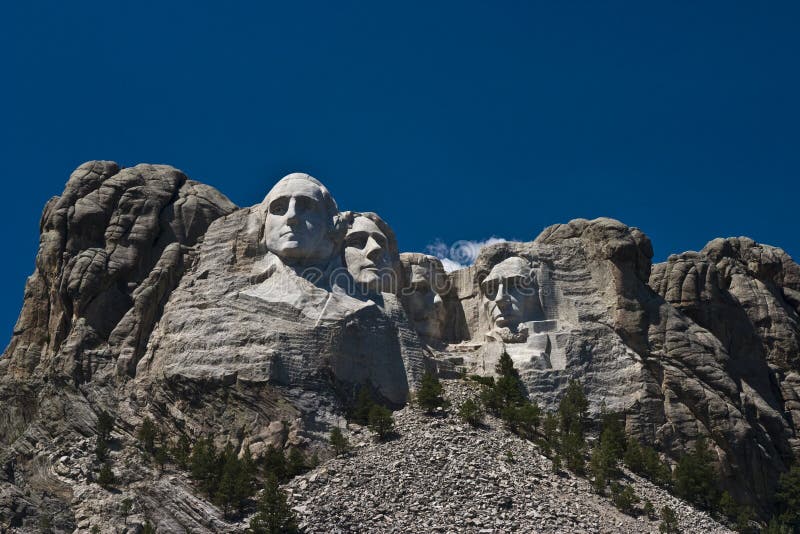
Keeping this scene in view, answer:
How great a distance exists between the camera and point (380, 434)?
46.6m

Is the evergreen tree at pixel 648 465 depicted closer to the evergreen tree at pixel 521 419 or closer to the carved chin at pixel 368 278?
the evergreen tree at pixel 521 419

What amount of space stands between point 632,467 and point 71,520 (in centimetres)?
1497

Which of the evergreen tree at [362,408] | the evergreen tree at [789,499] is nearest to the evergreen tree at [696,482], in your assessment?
the evergreen tree at [789,499]

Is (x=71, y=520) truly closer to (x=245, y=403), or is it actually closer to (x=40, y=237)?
(x=245, y=403)

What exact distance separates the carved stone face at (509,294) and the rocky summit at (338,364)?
2.9 inches

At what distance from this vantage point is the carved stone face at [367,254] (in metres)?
51.2

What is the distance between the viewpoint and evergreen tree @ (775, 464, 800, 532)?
50.2 m

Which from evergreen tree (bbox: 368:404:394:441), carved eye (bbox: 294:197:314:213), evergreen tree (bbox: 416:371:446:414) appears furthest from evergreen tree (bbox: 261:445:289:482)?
carved eye (bbox: 294:197:314:213)

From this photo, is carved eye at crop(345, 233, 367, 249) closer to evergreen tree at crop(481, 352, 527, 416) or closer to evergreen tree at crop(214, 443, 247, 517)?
evergreen tree at crop(481, 352, 527, 416)

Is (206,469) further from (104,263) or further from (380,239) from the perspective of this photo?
(380,239)

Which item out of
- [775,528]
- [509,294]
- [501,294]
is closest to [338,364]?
[501,294]

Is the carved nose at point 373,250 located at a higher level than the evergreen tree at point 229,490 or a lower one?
higher

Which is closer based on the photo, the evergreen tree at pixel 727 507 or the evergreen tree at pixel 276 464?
the evergreen tree at pixel 276 464

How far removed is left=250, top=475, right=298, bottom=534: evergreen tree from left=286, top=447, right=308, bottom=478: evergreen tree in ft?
6.65
